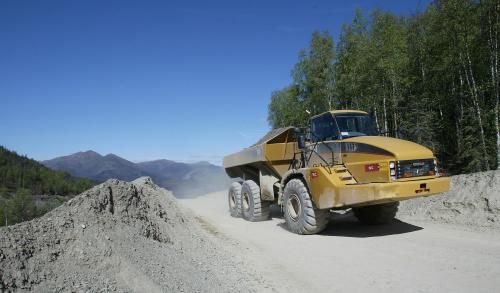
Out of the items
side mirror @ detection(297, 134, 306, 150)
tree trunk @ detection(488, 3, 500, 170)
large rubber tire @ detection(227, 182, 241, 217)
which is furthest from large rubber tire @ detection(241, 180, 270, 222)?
tree trunk @ detection(488, 3, 500, 170)

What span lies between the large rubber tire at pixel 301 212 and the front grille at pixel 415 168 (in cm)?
186

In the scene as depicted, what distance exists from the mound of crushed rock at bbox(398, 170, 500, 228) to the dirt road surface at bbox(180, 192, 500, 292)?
530 millimetres

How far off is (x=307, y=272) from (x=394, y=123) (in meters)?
19.6

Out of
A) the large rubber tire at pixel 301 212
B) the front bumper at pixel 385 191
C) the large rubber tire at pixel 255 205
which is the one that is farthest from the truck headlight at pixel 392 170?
the large rubber tire at pixel 255 205

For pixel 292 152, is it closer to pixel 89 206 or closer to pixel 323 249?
pixel 323 249

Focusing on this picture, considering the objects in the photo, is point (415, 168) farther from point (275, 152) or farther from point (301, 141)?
point (275, 152)

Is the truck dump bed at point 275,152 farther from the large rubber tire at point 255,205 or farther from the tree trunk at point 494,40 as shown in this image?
the tree trunk at point 494,40

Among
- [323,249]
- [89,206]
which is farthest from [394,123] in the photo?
[89,206]

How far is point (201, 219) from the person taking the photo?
41.2 feet

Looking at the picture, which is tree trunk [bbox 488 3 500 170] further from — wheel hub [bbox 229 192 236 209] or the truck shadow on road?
wheel hub [bbox 229 192 236 209]

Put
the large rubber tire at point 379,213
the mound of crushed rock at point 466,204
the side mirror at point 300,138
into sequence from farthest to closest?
the large rubber tire at point 379,213, the side mirror at point 300,138, the mound of crushed rock at point 466,204

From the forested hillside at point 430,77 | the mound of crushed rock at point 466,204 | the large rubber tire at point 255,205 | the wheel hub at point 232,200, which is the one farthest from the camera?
the forested hillside at point 430,77

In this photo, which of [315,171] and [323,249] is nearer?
[323,249]

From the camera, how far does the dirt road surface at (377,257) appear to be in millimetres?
5410
